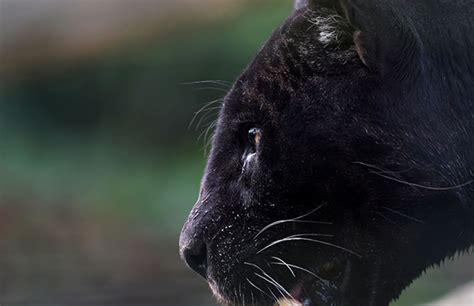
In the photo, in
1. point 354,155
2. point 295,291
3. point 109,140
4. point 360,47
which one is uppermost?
point 360,47

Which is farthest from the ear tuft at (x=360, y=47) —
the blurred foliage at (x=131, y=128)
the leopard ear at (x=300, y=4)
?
the blurred foliage at (x=131, y=128)

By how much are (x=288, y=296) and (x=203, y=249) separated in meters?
0.20

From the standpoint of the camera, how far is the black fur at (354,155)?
1.54m

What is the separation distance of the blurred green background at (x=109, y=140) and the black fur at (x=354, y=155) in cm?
240

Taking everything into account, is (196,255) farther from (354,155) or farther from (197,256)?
(354,155)

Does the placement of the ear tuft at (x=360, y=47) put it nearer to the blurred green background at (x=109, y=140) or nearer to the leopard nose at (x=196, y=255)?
the leopard nose at (x=196, y=255)

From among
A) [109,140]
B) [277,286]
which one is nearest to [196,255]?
[277,286]

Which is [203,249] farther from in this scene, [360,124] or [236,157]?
[360,124]

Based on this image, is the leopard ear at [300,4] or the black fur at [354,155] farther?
the leopard ear at [300,4]

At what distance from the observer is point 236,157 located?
169 cm

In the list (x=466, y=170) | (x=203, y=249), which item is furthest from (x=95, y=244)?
(x=466, y=170)

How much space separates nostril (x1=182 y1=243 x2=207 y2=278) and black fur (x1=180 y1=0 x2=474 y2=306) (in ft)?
0.09

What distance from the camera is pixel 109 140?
4.82 m

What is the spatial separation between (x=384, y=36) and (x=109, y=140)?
3.49 metres
